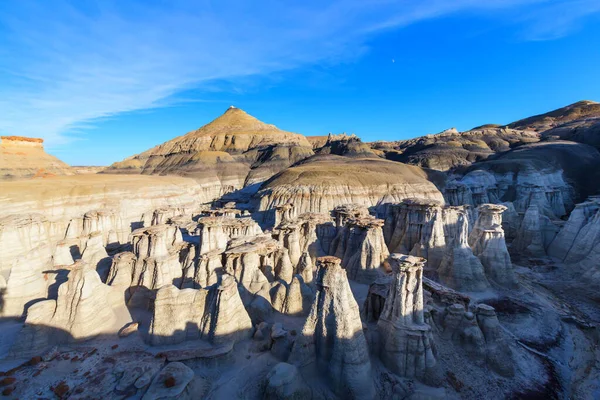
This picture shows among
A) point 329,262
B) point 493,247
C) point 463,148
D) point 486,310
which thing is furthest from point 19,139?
point 463,148

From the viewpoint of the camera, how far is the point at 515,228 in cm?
3997

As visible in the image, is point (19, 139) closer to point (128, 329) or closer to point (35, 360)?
point (35, 360)

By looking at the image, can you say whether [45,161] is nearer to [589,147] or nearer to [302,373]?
[302,373]

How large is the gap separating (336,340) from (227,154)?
9249 cm

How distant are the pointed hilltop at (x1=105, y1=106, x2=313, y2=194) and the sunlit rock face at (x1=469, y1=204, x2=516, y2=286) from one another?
A: 215ft

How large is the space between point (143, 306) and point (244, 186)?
67.0m

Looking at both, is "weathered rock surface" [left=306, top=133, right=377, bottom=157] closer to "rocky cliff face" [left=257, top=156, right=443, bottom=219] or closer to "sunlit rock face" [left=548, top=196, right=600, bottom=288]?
"rocky cliff face" [left=257, top=156, right=443, bottom=219]

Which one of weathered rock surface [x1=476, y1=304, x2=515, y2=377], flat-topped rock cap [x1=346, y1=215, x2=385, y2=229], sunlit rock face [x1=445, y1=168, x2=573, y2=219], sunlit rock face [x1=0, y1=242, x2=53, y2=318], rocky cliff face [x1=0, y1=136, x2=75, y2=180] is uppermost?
rocky cliff face [x1=0, y1=136, x2=75, y2=180]

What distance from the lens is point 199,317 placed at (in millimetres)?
15781

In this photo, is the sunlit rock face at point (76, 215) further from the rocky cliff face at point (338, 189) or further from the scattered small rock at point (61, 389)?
the rocky cliff face at point (338, 189)

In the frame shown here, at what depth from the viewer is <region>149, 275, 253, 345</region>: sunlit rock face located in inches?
580

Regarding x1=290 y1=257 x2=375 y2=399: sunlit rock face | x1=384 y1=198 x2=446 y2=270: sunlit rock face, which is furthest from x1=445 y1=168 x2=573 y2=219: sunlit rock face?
x1=290 y1=257 x2=375 y2=399: sunlit rock face

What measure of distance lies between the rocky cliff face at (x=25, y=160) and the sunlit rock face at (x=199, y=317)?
248ft

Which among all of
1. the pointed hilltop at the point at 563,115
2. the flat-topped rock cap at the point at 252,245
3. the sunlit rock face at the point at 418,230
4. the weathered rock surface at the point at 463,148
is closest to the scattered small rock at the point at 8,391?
the flat-topped rock cap at the point at 252,245
